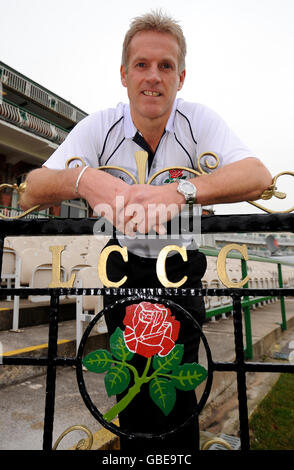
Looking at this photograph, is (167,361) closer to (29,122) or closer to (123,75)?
(123,75)

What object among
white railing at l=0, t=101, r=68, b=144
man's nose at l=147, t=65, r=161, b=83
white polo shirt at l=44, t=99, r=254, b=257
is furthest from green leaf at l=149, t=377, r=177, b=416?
white railing at l=0, t=101, r=68, b=144

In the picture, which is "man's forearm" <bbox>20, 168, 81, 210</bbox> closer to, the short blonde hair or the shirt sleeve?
the shirt sleeve

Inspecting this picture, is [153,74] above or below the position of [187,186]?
above

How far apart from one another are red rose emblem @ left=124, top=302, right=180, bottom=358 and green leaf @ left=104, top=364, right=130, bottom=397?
5 cm

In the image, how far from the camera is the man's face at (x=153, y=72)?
86 cm

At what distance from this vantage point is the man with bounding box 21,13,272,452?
2.27ft

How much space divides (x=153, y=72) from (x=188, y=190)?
0.42 m

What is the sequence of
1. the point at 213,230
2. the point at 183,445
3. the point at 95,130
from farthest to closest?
1. the point at 95,130
2. the point at 183,445
3. the point at 213,230

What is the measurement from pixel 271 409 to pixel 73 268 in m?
2.30

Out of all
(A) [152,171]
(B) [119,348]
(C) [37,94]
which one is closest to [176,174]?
(A) [152,171]

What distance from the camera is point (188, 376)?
0.65 meters
